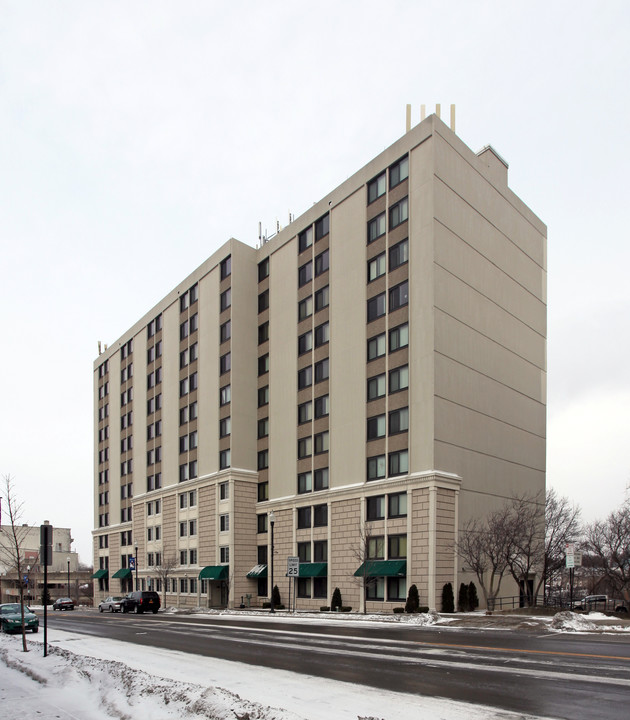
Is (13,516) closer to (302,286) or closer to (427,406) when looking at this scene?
(427,406)

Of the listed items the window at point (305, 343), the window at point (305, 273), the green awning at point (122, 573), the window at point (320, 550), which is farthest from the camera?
the green awning at point (122, 573)

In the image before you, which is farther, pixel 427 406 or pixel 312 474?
pixel 312 474

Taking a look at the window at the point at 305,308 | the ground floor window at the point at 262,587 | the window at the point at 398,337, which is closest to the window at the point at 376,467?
the window at the point at 398,337

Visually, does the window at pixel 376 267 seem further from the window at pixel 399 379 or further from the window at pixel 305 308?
the window at pixel 305 308

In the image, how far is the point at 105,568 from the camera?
3415 inches

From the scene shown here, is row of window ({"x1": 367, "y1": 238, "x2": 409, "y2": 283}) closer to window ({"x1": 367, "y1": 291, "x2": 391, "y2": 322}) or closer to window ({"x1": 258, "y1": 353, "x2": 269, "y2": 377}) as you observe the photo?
window ({"x1": 367, "y1": 291, "x2": 391, "y2": 322})

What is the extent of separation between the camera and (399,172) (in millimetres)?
46031

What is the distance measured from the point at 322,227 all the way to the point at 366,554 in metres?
23.7

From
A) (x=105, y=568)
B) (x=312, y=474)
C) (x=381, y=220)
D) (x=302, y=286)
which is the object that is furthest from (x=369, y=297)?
(x=105, y=568)

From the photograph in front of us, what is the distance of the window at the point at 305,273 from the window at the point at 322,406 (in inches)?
359

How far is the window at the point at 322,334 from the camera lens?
51.3 m

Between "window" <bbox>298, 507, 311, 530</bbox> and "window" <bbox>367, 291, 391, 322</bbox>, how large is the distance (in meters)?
14.4

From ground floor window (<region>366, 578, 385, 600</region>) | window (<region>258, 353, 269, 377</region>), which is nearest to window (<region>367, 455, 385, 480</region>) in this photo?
ground floor window (<region>366, 578, 385, 600</region>)

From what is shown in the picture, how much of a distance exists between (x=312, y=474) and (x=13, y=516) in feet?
92.0
